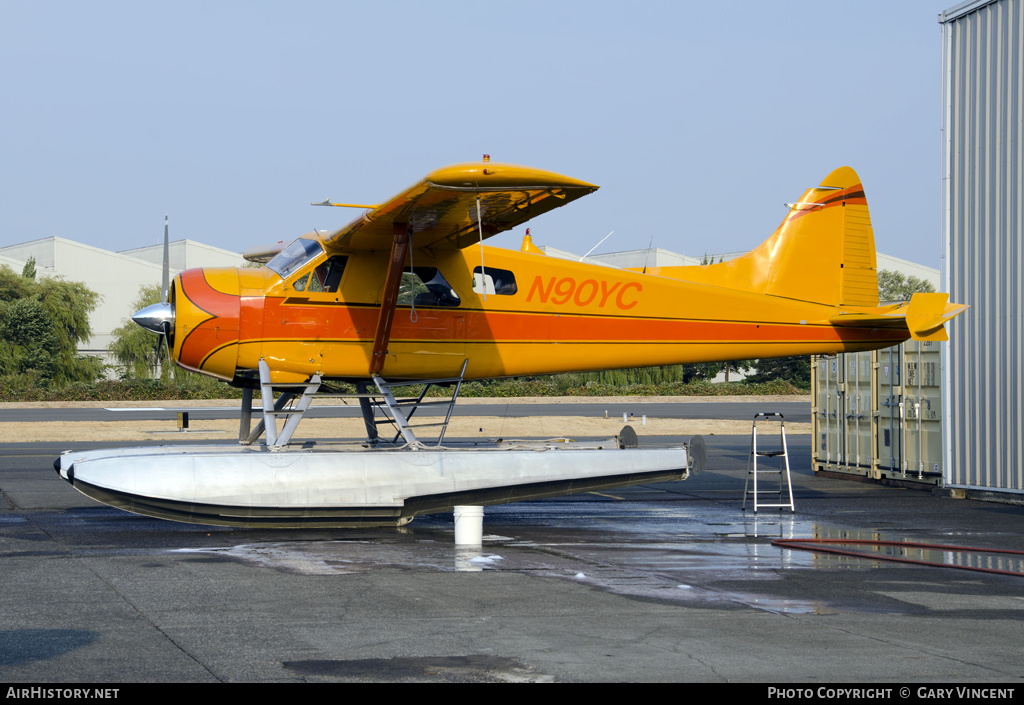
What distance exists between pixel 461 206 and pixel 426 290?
1672 mm

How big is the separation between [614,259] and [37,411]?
53.1 metres

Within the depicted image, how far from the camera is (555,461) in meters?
10.7

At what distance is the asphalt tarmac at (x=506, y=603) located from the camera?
5.04m

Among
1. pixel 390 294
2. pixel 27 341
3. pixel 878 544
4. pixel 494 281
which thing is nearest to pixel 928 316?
pixel 878 544

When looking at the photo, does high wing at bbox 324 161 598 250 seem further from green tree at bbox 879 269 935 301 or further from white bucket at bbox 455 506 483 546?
green tree at bbox 879 269 935 301

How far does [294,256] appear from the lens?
11133 millimetres

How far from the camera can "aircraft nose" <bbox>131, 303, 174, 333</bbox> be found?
419 inches

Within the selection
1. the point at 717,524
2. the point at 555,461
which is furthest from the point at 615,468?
the point at 717,524

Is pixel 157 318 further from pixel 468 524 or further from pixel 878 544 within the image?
pixel 878 544

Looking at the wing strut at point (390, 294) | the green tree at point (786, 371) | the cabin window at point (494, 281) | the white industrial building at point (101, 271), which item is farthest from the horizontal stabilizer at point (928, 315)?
the white industrial building at point (101, 271)

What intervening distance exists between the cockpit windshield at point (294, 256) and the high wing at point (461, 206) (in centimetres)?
25

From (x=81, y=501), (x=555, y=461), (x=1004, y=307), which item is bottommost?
(x=81, y=501)

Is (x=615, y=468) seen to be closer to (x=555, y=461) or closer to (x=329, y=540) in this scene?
(x=555, y=461)

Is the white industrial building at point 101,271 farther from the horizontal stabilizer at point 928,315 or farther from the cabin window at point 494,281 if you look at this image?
the horizontal stabilizer at point 928,315
